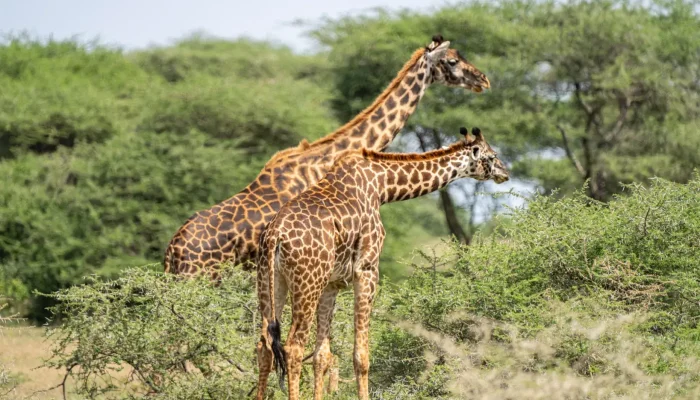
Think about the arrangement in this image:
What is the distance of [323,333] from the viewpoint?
760 centimetres

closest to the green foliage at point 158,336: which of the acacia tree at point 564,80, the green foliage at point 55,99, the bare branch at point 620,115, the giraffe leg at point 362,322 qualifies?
the giraffe leg at point 362,322

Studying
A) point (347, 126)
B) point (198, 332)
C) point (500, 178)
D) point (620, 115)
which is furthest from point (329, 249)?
point (620, 115)

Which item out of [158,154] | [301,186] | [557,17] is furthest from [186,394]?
[557,17]

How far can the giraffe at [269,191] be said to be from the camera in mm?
9188

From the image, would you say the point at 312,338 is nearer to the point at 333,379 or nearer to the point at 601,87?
the point at 333,379

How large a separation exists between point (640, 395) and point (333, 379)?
2252mm

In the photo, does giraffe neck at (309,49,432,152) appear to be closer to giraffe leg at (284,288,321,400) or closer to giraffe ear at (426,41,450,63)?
giraffe ear at (426,41,450,63)

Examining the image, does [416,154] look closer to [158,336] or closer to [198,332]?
[198,332]

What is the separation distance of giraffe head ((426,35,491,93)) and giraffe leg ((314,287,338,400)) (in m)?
3.29

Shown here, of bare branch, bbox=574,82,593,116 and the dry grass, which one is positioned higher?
the dry grass

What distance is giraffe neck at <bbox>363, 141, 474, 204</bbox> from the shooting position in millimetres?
8117

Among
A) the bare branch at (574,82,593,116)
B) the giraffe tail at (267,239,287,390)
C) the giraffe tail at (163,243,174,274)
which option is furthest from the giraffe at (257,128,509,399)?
the bare branch at (574,82,593,116)

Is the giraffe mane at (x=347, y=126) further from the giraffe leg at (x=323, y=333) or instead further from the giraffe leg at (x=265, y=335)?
the giraffe leg at (x=265, y=335)

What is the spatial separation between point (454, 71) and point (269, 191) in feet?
6.51
